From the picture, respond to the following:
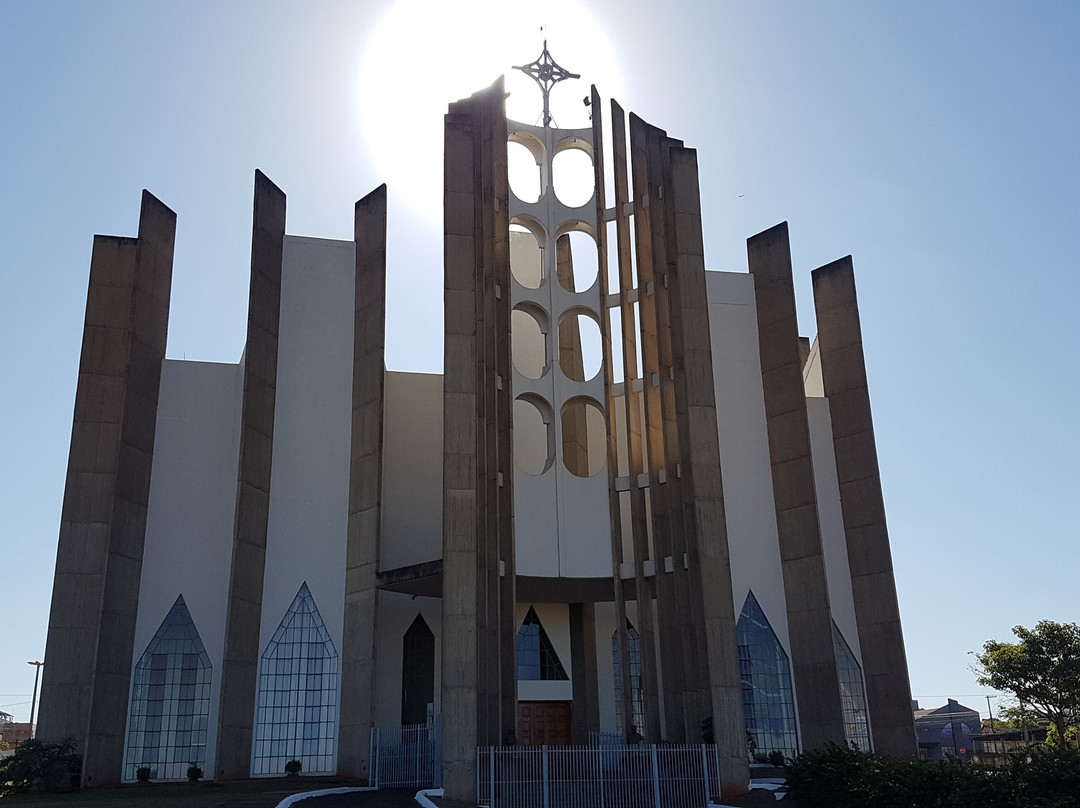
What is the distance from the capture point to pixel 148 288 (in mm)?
28094

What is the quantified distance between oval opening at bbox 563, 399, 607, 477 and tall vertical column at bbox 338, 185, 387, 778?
594 cm

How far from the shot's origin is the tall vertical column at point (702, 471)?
21.8 metres

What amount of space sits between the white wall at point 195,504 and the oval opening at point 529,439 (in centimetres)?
845

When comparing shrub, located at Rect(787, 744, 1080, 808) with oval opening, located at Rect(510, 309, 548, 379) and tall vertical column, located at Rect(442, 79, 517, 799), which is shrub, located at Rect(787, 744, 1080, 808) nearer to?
tall vertical column, located at Rect(442, 79, 517, 799)

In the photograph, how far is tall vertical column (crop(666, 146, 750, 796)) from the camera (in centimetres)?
2175

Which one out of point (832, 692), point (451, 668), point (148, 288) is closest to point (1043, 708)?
point (832, 692)

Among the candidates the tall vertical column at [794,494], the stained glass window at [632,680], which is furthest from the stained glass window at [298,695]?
the tall vertical column at [794,494]

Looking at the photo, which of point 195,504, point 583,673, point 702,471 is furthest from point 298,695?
point 702,471

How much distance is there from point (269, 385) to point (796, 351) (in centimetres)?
1573

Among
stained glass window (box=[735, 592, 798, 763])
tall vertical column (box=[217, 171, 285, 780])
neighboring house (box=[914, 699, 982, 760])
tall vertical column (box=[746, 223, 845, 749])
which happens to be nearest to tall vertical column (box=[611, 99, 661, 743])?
stained glass window (box=[735, 592, 798, 763])

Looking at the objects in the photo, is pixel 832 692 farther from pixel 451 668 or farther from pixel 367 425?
pixel 367 425

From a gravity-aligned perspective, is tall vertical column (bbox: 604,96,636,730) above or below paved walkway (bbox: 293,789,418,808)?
above

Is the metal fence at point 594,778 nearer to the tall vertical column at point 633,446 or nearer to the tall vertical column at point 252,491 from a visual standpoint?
the tall vertical column at point 633,446

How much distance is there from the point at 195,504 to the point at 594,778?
47.2 feet
